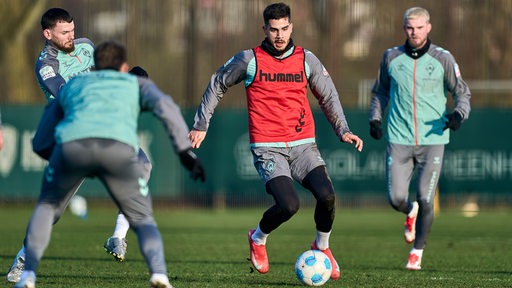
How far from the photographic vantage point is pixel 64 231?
18859mm

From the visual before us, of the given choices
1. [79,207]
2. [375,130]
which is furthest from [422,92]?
[79,207]

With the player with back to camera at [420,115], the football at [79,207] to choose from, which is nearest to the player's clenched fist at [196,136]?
the player with back to camera at [420,115]

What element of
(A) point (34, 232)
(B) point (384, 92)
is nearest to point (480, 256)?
(B) point (384, 92)

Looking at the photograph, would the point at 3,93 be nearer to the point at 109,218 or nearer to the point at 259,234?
the point at 109,218

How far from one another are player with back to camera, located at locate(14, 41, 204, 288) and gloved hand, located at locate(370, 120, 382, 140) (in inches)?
173

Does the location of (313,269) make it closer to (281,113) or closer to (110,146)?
(281,113)

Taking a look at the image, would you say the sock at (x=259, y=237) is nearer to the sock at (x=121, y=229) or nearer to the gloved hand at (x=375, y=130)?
the sock at (x=121, y=229)

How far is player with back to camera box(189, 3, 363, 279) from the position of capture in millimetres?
10531

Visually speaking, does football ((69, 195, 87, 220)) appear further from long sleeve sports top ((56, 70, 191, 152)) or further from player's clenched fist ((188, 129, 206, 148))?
long sleeve sports top ((56, 70, 191, 152))

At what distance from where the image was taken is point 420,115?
40.7 feet

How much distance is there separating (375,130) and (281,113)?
70.8 inches

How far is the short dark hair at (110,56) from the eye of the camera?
26.6ft

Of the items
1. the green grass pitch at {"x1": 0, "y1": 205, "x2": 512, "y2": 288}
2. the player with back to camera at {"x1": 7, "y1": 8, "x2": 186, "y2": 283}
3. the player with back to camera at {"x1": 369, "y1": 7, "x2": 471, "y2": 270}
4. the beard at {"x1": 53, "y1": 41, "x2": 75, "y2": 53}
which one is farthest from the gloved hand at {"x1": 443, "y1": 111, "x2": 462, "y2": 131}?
the beard at {"x1": 53, "y1": 41, "x2": 75, "y2": 53}

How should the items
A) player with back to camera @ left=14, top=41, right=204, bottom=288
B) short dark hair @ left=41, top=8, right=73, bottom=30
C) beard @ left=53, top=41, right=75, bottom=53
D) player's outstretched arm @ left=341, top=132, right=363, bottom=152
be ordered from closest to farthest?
player with back to camera @ left=14, top=41, right=204, bottom=288, player's outstretched arm @ left=341, top=132, right=363, bottom=152, short dark hair @ left=41, top=8, right=73, bottom=30, beard @ left=53, top=41, right=75, bottom=53
